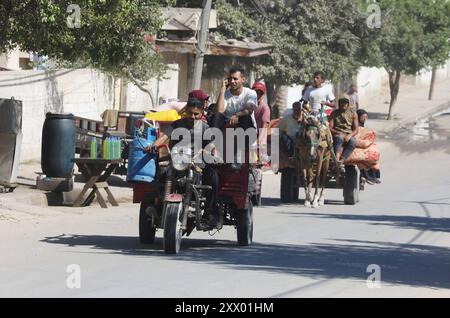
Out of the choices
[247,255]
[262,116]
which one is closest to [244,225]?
[247,255]

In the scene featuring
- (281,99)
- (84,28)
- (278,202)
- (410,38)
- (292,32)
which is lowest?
(278,202)

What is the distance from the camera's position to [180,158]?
14.0 meters

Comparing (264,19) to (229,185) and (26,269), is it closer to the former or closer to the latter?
(229,185)

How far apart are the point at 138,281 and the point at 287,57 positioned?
90.4 feet

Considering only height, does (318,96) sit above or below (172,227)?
above

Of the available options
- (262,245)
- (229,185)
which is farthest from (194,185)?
(262,245)

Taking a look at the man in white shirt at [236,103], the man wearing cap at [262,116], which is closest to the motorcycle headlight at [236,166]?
the man in white shirt at [236,103]

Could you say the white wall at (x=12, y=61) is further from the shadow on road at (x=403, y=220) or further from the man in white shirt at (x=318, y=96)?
the shadow on road at (x=403, y=220)

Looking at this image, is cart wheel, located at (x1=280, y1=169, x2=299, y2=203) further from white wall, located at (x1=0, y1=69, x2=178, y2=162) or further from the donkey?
white wall, located at (x1=0, y1=69, x2=178, y2=162)

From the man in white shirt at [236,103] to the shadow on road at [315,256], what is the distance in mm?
1642

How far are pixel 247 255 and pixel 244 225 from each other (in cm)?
84

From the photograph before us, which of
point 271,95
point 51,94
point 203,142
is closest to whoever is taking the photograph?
point 203,142

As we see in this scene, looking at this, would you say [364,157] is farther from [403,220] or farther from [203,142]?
[203,142]
